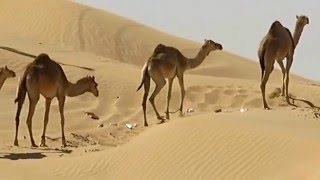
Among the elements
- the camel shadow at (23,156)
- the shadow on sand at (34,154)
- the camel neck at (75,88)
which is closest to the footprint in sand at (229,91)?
the camel neck at (75,88)

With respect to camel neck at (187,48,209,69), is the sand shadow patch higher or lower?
lower

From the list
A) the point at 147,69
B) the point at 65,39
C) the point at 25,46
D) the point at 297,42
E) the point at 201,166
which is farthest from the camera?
the point at 65,39

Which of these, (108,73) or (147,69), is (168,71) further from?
(108,73)

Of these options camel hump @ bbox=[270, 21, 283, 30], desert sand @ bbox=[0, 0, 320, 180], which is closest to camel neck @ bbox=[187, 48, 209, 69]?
desert sand @ bbox=[0, 0, 320, 180]

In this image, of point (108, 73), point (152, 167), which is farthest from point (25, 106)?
point (152, 167)

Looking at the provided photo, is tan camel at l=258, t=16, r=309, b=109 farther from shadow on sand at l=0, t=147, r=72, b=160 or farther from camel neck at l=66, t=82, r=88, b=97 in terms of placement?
shadow on sand at l=0, t=147, r=72, b=160

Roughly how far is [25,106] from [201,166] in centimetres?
911

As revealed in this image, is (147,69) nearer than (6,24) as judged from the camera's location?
Yes

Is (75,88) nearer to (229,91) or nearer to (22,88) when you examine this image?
(22,88)

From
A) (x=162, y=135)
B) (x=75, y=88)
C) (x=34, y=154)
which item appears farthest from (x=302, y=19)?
(x=34, y=154)

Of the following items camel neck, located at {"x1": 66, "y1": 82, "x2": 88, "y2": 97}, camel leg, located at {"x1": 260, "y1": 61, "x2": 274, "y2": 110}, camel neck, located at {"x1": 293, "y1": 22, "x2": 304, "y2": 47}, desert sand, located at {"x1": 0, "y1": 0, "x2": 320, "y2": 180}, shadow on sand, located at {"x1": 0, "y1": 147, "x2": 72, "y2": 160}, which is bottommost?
shadow on sand, located at {"x1": 0, "y1": 147, "x2": 72, "y2": 160}

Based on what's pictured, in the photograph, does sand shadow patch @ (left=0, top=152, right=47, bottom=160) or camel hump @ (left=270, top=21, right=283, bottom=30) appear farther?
camel hump @ (left=270, top=21, right=283, bottom=30)

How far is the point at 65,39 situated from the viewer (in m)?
37.1

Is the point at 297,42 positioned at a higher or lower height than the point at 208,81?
higher
